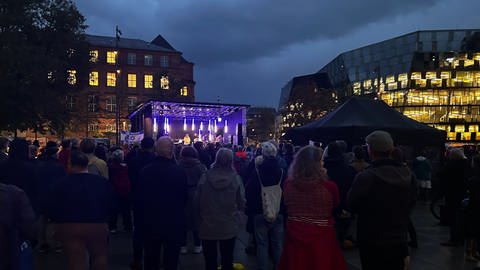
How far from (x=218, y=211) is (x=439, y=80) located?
59.5m

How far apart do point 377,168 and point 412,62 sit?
59.6m

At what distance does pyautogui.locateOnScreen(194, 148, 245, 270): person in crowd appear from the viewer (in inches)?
191

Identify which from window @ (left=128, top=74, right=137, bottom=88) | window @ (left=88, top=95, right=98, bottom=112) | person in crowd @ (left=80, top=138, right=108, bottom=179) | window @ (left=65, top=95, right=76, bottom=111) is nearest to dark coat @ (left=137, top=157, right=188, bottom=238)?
person in crowd @ (left=80, top=138, right=108, bottom=179)

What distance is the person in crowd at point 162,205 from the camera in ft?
15.1

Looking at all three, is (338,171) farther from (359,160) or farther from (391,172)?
(391,172)

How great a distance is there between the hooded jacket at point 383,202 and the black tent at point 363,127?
22.6 feet

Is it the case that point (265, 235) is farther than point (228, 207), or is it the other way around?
point (265, 235)

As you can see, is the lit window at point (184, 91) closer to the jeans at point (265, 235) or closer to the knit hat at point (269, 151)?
the knit hat at point (269, 151)

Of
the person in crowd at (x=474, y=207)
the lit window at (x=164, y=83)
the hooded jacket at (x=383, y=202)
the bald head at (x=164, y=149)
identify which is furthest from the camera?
the lit window at (x=164, y=83)

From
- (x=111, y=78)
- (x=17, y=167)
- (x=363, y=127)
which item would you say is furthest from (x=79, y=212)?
(x=111, y=78)

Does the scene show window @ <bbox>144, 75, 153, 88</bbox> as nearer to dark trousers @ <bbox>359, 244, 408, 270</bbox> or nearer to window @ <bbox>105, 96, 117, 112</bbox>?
window @ <bbox>105, 96, 117, 112</bbox>

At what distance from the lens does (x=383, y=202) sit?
3705mm

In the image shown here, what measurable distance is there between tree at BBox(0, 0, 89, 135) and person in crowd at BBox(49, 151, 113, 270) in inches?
1049

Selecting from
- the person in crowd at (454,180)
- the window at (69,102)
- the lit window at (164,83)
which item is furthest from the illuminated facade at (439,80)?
the person in crowd at (454,180)
